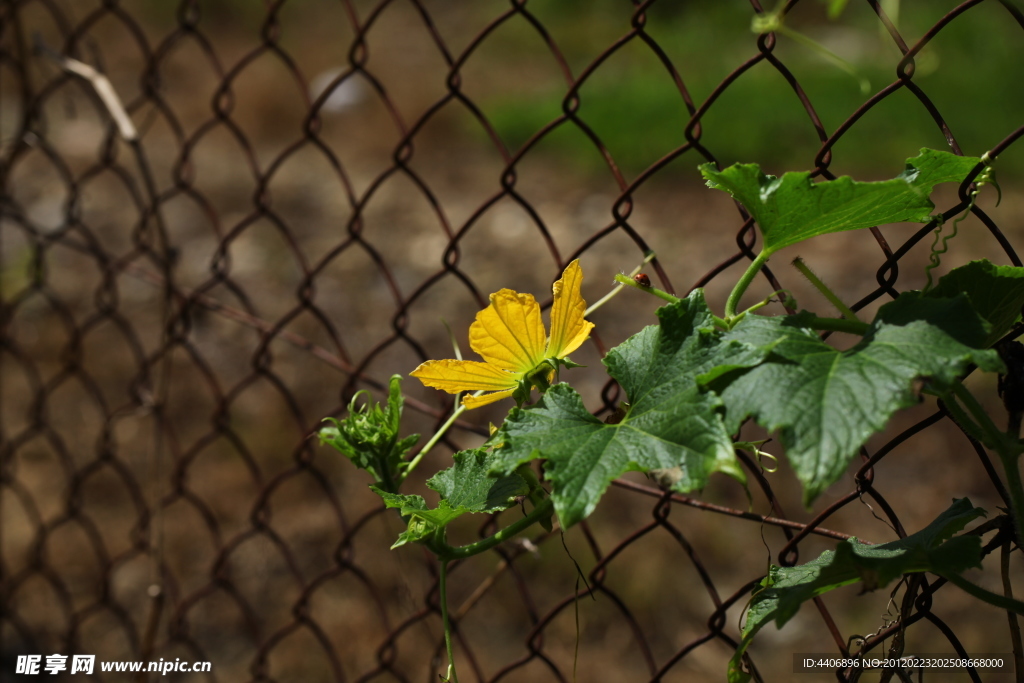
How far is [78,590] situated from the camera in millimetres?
1975

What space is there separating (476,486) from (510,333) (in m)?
0.12

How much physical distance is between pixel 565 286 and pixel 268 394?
2124 millimetres

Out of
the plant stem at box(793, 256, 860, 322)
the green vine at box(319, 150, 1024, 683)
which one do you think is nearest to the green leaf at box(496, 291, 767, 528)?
the green vine at box(319, 150, 1024, 683)

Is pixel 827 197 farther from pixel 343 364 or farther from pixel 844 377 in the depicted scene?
pixel 343 364

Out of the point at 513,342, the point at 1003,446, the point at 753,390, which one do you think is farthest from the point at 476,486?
the point at 1003,446

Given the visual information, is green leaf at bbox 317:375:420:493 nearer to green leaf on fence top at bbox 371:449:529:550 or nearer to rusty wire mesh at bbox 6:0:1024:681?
green leaf on fence top at bbox 371:449:529:550

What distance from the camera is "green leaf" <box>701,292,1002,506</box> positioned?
1.52 feet

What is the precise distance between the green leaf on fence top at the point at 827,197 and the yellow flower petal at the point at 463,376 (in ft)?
0.70

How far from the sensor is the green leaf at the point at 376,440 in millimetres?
673

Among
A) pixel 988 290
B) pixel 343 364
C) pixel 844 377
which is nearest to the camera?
pixel 844 377

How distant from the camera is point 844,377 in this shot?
1.62 ft

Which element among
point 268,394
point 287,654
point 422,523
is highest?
point 268,394

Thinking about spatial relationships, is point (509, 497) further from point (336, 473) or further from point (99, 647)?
point (336, 473)

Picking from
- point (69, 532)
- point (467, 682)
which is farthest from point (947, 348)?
point (69, 532)
